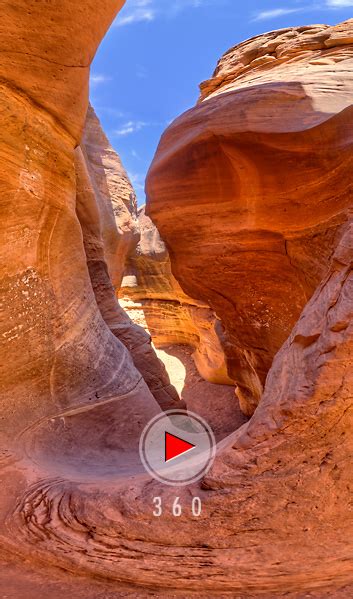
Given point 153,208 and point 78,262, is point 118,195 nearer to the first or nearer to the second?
point 153,208

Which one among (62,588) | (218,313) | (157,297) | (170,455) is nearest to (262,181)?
(218,313)

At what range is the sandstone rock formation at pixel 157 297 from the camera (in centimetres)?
1455

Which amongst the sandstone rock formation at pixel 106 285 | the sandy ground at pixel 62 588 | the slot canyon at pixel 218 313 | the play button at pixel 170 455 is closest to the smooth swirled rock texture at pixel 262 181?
the slot canyon at pixel 218 313

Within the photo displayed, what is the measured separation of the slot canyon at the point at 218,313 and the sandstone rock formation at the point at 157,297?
17.9ft

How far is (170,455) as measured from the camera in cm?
420

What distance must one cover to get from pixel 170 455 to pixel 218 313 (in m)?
3.59

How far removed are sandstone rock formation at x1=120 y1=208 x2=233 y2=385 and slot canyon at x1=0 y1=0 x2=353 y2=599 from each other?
5445 mm

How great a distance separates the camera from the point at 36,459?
3666 millimetres

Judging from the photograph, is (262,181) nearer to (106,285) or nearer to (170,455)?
(106,285)

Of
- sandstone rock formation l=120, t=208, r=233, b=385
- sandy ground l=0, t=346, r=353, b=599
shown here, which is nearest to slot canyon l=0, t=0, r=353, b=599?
sandy ground l=0, t=346, r=353, b=599

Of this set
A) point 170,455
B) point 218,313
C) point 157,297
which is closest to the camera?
point 170,455

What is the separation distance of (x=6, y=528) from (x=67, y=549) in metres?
0.51

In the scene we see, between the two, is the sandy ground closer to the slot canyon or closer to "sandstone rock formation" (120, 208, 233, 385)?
the slot canyon

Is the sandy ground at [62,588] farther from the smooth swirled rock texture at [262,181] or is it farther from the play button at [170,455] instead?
the smooth swirled rock texture at [262,181]
